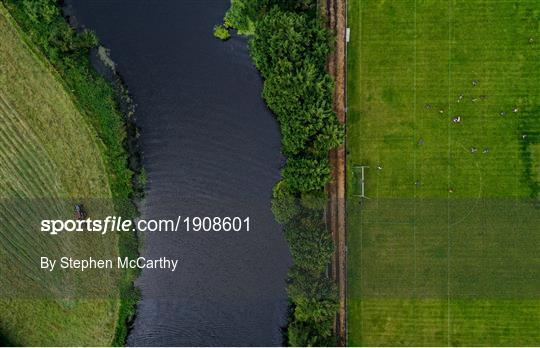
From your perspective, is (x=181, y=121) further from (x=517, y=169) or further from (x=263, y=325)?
(x=517, y=169)

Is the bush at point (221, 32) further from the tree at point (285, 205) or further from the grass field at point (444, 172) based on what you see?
the tree at point (285, 205)

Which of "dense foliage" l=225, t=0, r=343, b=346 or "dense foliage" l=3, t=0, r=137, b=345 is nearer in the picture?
"dense foliage" l=225, t=0, r=343, b=346

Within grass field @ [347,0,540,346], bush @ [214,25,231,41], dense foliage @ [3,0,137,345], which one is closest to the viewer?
grass field @ [347,0,540,346]

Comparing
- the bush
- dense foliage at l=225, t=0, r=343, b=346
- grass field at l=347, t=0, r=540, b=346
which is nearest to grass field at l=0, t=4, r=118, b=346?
the bush

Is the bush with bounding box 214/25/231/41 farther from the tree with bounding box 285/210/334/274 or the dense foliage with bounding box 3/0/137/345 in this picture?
the tree with bounding box 285/210/334/274

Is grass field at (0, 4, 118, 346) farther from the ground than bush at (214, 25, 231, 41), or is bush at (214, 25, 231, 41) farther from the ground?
bush at (214, 25, 231, 41)

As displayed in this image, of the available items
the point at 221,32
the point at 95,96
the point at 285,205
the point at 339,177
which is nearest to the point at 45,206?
the point at 95,96

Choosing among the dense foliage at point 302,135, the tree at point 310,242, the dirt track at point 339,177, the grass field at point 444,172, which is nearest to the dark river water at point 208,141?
the dense foliage at point 302,135
